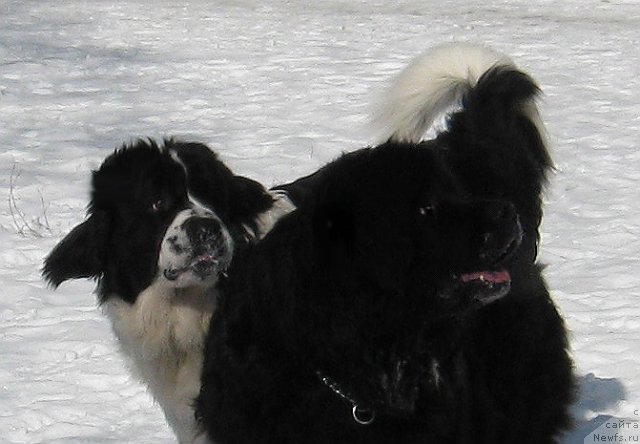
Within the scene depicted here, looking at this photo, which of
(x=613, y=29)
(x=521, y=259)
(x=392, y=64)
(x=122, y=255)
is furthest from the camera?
(x=613, y=29)

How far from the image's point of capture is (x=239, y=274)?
353 centimetres

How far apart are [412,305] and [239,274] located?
59 centimetres

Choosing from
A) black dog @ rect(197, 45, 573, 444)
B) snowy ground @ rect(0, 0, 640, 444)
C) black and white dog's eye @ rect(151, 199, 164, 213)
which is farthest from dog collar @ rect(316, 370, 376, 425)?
snowy ground @ rect(0, 0, 640, 444)

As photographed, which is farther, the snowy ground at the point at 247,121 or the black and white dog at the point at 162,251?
the snowy ground at the point at 247,121

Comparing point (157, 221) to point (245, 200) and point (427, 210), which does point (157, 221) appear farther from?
point (427, 210)

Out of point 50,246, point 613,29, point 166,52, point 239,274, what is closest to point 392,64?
point 166,52

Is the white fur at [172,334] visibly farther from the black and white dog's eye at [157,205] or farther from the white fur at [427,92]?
the white fur at [427,92]

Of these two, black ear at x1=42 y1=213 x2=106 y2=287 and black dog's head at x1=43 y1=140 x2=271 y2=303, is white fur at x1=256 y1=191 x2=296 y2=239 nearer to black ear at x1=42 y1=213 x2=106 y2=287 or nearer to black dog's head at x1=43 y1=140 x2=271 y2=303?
black dog's head at x1=43 y1=140 x2=271 y2=303

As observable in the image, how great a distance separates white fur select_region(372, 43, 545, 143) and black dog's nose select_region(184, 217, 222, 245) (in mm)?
810

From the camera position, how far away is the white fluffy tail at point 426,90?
4.66m

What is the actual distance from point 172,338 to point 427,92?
1.46m

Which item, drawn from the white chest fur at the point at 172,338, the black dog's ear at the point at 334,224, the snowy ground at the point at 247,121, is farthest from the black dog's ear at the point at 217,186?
the black dog's ear at the point at 334,224

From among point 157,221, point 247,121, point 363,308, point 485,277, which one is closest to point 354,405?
point 363,308

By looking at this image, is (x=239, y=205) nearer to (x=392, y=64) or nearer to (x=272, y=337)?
(x=272, y=337)
